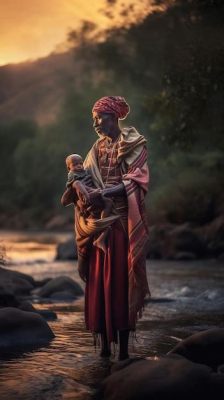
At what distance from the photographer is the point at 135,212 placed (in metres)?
7.11

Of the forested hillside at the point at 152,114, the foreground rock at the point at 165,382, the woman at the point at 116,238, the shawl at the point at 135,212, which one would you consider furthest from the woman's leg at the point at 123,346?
the forested hillside at the point at 152,114

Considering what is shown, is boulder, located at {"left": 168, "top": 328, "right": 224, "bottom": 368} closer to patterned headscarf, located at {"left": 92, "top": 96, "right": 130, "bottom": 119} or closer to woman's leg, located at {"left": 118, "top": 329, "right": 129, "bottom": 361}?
woman's leg, located at {"left": 118, "top": 329, "right": 129, "bottom": 361}

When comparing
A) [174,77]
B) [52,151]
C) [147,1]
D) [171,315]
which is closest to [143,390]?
[171,315]

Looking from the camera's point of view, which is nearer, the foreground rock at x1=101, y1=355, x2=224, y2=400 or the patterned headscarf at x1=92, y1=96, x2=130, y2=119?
the foreground rock at x1=101, y1=355, x2=224, y2=400

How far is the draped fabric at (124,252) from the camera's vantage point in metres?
7.07

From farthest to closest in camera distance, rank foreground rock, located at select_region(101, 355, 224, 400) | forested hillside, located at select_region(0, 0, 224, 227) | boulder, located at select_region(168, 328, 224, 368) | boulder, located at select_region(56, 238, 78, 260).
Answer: boulder, located at select_region(56, 238, 78, 260), forested hillside, located at select_region(0, 0, 224, 227), boulder, located at select_region(168, 328, 224, 368), foreground rock, located at select_region(101, 355, 224, 400)

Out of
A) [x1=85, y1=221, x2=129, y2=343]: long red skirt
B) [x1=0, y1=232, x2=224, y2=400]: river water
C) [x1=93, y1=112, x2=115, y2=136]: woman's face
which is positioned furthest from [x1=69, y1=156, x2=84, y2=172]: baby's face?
[x1=0, y1=232, x2=224, y2=400]: river water

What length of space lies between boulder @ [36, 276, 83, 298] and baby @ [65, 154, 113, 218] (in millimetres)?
6250

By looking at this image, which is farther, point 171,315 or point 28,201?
point 28,201

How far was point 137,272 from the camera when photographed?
7062mm

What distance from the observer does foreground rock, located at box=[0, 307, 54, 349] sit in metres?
8.01

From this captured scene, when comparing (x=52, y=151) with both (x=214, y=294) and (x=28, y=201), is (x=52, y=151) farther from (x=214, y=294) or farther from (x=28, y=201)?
(x=214, y=294)

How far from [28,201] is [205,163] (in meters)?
32.0

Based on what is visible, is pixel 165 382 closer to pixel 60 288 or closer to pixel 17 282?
pixel 60 288
